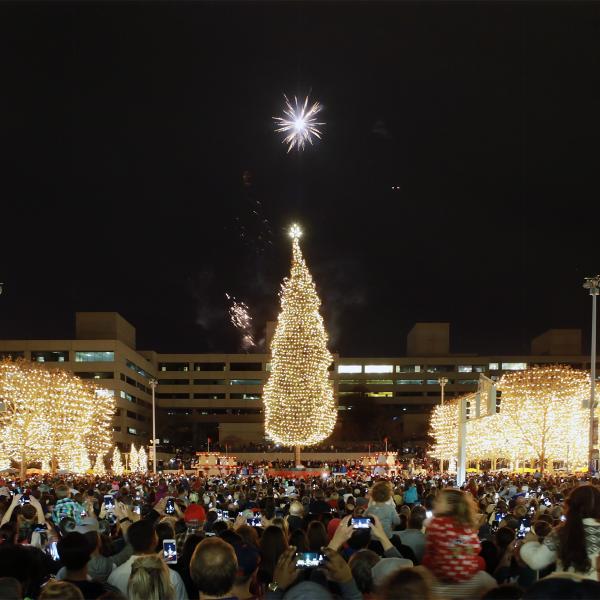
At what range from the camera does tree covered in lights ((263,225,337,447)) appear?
55344mm

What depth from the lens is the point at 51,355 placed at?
9519 centimetres

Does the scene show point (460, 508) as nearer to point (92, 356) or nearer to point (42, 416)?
point (42, 416)

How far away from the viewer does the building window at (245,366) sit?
398ft

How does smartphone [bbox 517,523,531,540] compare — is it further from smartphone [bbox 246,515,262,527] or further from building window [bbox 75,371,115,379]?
building window [bbox 75,371,115,379]

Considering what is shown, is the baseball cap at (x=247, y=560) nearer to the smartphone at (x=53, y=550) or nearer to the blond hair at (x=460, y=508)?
the blond hair at (x=460, y=508)

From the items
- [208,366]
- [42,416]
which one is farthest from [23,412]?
[208,366]

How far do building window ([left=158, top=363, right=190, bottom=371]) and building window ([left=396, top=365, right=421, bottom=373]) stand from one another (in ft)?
108

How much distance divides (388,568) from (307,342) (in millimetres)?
48268

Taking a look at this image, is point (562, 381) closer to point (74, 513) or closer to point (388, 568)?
point (74, 513)

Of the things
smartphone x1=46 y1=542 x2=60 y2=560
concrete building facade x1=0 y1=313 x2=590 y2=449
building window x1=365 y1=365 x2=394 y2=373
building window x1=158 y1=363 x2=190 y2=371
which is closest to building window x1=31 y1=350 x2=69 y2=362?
concrete building facade x1=0 y1=313 x2=590 y2=449

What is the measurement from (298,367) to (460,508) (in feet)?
161

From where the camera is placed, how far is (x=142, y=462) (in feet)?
227

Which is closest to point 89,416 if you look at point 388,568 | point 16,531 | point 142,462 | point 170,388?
point 142,462

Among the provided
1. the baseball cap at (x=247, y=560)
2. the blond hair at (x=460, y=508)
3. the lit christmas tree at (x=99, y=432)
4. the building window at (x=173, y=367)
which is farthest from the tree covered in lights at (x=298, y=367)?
the building window at (x=173, y=367)
